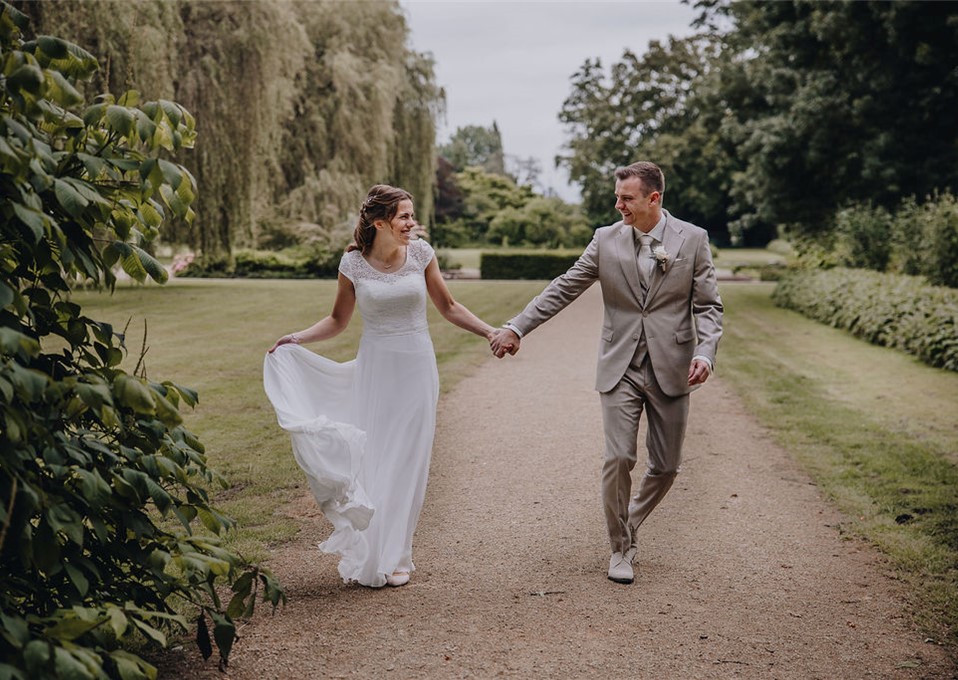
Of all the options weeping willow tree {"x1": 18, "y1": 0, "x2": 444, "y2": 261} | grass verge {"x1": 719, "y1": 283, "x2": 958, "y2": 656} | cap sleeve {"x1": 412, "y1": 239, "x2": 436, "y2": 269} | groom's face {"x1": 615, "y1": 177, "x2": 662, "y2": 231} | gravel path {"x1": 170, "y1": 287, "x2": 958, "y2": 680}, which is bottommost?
gravel path {"x1": 170, "y1": 287, "x2": 958, "y2": 680}

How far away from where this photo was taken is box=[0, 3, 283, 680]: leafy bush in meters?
2.71

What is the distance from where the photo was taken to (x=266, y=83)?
20781 mm

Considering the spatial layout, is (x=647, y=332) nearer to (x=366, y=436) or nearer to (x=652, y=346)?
(x=652, y=346)

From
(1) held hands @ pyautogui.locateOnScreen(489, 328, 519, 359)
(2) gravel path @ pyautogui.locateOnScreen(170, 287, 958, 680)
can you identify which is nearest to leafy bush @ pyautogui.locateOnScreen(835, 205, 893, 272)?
(2) gravel path @ pyautogui.locateOnScreen(170, 287, 958, 680)

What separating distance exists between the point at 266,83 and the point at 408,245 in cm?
1687

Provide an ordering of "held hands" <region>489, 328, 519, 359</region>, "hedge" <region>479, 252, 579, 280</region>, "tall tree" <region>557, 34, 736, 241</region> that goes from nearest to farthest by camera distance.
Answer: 1. "held hands" <region>489, 328, 519, 359</region>
2. "hedge" <region>479, 252, 579, 280</region>
3. "tall tree" <region>557, 34, 736, 241</region>

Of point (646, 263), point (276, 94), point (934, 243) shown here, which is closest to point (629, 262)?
point (646, 263)

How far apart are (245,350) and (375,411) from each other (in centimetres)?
1007

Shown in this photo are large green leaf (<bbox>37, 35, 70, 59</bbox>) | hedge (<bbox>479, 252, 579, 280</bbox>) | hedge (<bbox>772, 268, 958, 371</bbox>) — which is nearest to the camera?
large green leaf (<bbox>37, 35, 70, 59</bbox>)

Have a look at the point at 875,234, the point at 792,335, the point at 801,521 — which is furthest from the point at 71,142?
the point at 875,234

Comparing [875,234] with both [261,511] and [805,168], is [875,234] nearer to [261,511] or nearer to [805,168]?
[805,168]

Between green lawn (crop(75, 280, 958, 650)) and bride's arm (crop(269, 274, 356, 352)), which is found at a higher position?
bride's arm (crop(269, 274, 356, 352))

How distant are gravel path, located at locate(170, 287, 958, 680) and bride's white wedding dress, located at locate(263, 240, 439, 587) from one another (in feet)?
0.83

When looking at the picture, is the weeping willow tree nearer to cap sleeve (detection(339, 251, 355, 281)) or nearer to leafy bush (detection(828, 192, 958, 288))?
cap sleeve (detection(339, 251, 355, 281))
